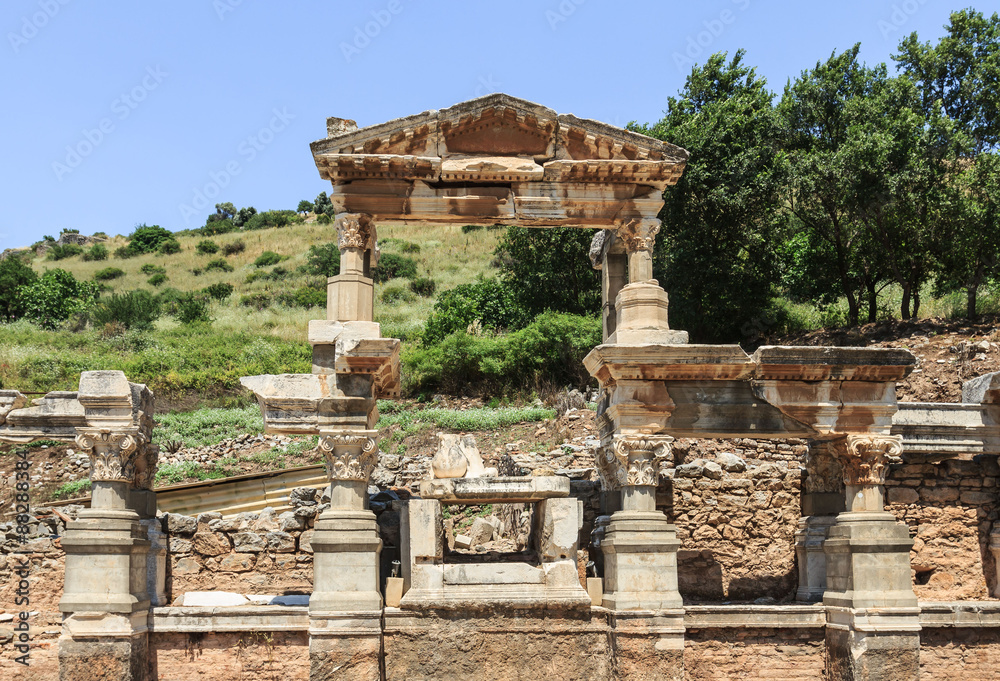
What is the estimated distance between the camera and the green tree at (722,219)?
24734 mm

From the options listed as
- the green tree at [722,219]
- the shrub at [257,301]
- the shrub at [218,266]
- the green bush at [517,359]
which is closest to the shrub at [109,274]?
the shrub at [218,266]

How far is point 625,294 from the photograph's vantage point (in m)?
11.1

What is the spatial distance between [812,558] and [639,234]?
4539 millimetres

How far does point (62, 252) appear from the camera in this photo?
58062 mm

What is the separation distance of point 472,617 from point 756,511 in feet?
13.4

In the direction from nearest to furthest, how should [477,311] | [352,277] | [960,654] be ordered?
[960,654] < [352,277] < [477,311]

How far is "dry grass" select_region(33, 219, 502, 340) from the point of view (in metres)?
34.8

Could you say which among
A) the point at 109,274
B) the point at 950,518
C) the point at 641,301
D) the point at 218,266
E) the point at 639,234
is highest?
the point at 218,266

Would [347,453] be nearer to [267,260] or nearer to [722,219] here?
[722,219]

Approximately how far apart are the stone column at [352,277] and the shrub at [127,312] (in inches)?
961

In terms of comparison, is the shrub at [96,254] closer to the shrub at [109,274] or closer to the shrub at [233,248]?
the shrub at [109,274]

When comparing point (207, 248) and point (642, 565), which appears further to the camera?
point (207, 248)

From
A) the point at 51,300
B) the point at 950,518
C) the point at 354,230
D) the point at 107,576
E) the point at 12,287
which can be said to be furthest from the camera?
the point at 12,287

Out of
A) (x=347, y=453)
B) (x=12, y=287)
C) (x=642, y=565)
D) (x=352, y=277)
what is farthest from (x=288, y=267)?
(x=642, y=565)
